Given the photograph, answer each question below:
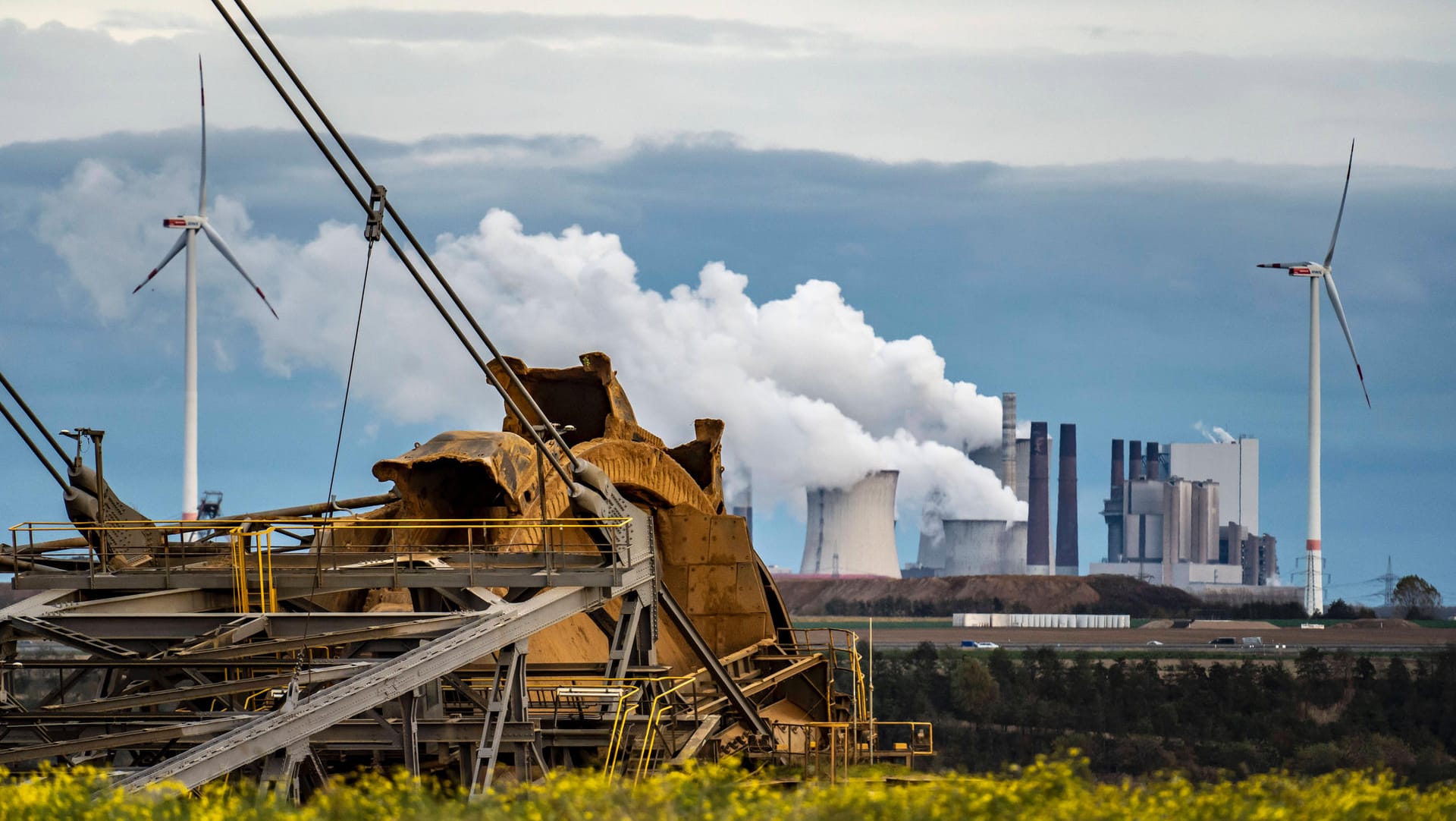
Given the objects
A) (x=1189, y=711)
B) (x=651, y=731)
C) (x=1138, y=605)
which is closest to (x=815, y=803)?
(x=651, y=731)

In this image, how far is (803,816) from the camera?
12484 millimetres

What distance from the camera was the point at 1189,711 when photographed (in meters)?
94.1

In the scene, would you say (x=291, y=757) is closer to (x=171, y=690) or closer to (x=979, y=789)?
(x=171, y=690)

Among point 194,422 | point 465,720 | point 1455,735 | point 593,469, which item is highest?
point 194,422

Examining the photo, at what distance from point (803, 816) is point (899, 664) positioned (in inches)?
3849

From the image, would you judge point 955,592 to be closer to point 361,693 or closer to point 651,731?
point 651,731

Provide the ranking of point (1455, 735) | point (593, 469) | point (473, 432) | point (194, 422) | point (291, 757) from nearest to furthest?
point (291, 757), point (593, 469), point (473, 432), point (194, 422), point (1455, 735)

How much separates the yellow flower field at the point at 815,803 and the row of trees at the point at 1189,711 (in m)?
73.0

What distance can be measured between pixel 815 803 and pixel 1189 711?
280 feet

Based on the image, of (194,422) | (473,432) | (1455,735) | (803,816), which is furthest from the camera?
(1455,735)

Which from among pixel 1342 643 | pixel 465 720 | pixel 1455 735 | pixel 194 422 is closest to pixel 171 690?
pixel 465 720

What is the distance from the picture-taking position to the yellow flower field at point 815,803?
12.6m

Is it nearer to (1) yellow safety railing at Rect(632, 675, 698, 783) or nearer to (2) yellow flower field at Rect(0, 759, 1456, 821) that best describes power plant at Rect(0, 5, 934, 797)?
(1) yellow safety railing at Rect(632, 675, 698, 783)

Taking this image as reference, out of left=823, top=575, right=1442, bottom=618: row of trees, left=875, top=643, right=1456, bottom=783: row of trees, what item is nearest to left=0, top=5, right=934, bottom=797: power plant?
left=875, top=643, right=1456, bottom=783: row of trees
